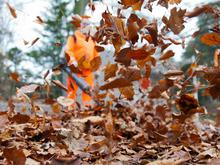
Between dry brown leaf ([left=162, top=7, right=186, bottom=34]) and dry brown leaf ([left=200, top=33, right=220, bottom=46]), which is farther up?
dry brown leaf ([left=162, top=7, right=186, bottom=34])

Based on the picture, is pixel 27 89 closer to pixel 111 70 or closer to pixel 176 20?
pixel 111 70

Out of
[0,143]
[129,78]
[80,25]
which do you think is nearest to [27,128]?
[0,143]

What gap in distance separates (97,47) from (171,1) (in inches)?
12.0

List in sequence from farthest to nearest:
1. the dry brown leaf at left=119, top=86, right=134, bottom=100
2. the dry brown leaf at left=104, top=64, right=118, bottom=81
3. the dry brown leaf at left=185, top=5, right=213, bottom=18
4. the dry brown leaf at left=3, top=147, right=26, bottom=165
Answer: the dry brown leaf at left=119, top=86, right=134, bottom=100 → the dry brown leaf at left=104, top=64, right=118, bottom=81 → the dry brown leaf at left=185, top=5, right=213, bottom=18 → the dry brown leaf at left=3, top=147, right=26, bottom=165

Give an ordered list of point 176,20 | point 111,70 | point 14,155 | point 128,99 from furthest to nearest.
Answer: point 128,99 → point 111,70 → point 176,20 → point 14,155

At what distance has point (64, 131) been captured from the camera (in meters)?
1.28

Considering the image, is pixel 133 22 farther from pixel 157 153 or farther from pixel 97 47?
pixel 157 153

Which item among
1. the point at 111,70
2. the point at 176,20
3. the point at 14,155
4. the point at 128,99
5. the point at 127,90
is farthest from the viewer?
the point at 128,99

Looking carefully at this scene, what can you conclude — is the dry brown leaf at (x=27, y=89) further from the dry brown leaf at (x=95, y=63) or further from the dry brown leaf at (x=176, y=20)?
the dry brown leaf at (x=176, y=20)

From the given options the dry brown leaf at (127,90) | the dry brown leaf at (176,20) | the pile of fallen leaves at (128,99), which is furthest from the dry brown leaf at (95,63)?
the dry brown leaf at (176,20)

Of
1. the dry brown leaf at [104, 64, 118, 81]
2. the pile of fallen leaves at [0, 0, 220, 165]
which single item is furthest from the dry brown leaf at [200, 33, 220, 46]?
the dry brown leaf at [104, 64, 118, 81]


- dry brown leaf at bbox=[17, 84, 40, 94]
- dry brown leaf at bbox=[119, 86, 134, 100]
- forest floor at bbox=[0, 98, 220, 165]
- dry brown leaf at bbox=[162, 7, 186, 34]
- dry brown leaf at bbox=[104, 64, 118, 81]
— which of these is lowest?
forest floor at bbox=[0, 98, 220, 165]

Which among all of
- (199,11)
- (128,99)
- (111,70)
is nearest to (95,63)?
(111,70)

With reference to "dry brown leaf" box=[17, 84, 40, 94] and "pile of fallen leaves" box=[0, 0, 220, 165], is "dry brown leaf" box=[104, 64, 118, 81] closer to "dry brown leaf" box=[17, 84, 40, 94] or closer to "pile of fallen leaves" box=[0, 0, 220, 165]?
"pile of fallen leaves" box=[0, 0, 220, 165]
